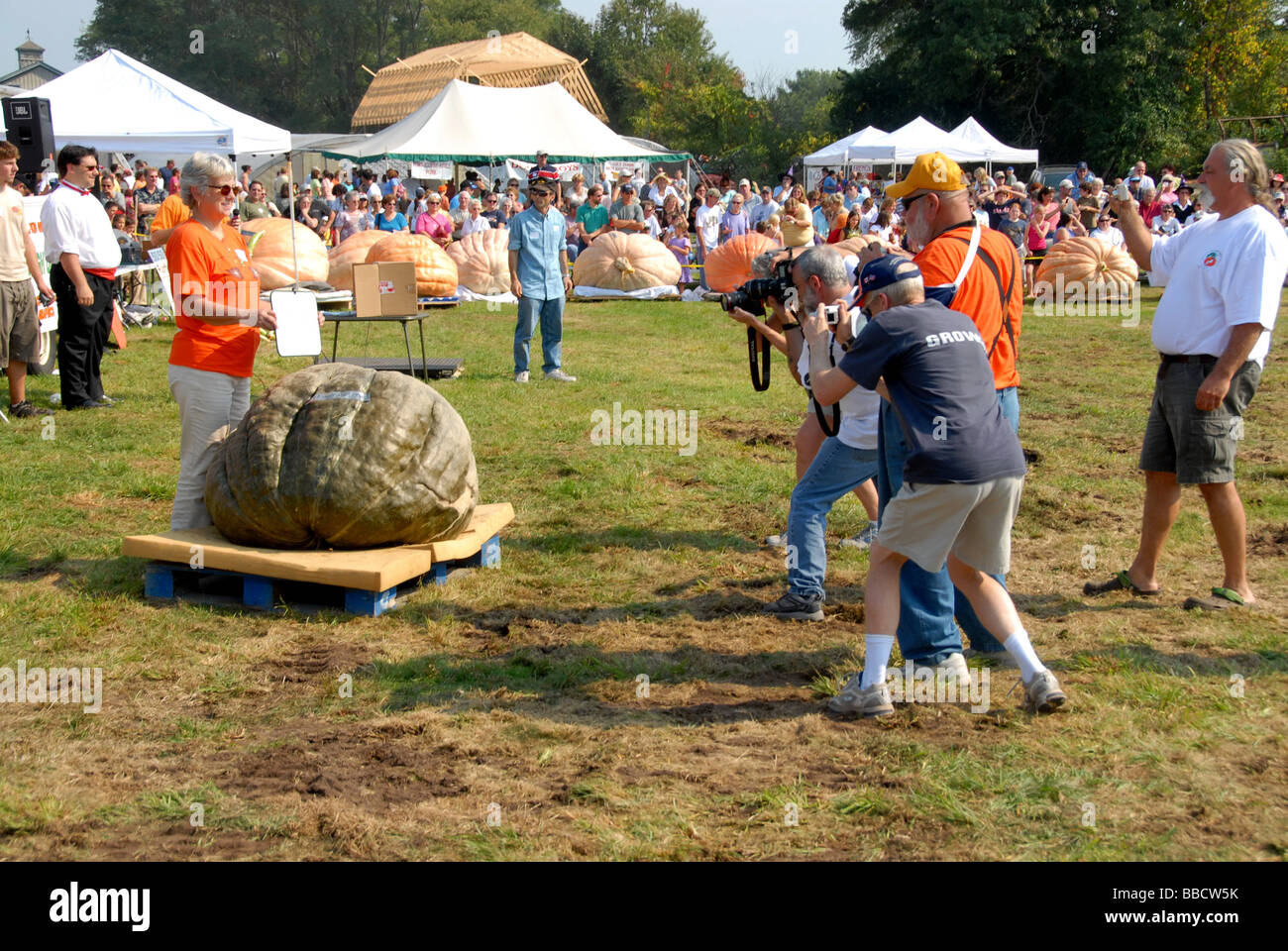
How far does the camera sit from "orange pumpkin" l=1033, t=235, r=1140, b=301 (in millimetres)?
18781

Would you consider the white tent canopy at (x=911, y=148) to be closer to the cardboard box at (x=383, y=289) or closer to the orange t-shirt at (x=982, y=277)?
the cardboard box at (x=383, y=289)

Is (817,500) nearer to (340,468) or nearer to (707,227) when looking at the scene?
(340,468)

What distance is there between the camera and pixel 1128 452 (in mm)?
8945

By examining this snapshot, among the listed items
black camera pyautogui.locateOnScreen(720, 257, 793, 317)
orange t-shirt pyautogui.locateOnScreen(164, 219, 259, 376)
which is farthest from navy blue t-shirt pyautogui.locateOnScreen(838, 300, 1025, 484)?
orange t-shirt pyautogui.locateOnScreen(164, 219, 259, 376)

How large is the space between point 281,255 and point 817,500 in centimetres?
1380

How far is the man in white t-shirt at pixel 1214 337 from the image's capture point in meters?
5.19

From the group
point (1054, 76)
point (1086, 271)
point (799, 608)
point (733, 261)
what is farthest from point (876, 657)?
point (1054, 76)

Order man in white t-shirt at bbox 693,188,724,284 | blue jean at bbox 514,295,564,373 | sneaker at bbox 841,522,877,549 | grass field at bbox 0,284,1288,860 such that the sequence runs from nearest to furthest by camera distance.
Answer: grass field at bbox 0,284,1288,860
sneaker at bbox 841,522,877,549
blue jean at bbox 514,295,564,373
man in white t-shirt at bbox 693,188,724,284

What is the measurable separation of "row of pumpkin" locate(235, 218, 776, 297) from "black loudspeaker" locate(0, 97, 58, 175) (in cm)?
289

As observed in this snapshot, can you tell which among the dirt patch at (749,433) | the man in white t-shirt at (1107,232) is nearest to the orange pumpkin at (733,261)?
the dirt patch at (749,433)

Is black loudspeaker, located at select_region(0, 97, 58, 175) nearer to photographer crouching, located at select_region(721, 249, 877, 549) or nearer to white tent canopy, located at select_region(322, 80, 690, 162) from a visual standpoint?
photographer crouching, located at select_region(721, 249, 877, 549)

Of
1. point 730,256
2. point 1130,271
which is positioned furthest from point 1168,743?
point 1130,271

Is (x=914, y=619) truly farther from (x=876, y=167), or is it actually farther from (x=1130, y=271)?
(x=876, y=167)

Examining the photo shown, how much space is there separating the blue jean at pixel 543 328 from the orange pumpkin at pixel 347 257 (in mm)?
6885
